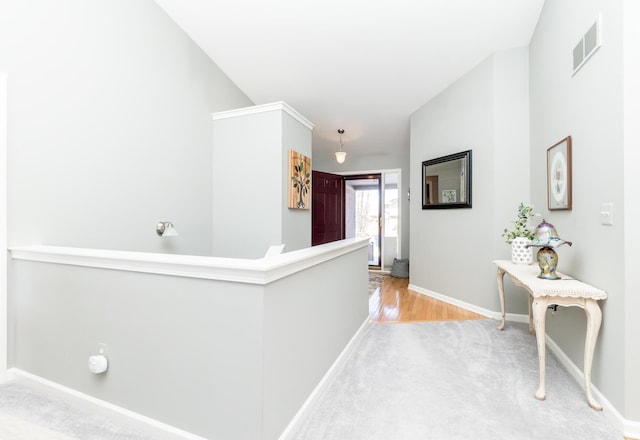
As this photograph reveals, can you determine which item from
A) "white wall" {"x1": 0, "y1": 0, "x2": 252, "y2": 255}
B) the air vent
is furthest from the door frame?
the air vent

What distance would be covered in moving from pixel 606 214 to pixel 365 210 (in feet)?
16.8

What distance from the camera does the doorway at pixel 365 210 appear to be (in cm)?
634

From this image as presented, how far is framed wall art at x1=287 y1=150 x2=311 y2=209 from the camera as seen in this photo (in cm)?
332

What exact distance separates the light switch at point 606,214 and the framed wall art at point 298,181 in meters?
A: 2.50

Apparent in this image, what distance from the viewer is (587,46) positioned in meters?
1.88

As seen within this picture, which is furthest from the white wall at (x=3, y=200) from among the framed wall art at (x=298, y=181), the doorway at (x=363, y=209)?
the doorway at (x=363, y=209)

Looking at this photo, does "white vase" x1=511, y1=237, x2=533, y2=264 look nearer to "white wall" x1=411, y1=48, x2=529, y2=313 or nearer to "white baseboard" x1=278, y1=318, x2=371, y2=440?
"white wall" x1=411, y1=48, x2=529, y2=313

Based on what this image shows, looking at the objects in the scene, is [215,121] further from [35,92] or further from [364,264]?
[364,264]

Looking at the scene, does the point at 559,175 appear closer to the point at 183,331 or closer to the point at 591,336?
the point at 591,336

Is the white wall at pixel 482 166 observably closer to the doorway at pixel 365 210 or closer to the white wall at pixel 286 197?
the white wall at pixel 286 197

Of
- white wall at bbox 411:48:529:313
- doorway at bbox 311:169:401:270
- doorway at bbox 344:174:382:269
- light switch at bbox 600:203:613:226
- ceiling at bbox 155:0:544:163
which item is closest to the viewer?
light switch at bbox 600:203:613:226

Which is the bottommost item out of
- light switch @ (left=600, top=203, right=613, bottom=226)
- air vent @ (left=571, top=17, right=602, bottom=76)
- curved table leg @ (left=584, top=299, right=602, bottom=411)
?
curved table leg @ (left=584, top=299, right=602, bottom=411)

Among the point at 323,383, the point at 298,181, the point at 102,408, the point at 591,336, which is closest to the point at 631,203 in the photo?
the point at 591,336

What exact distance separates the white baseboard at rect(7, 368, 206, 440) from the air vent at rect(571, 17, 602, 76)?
2.93 meters
